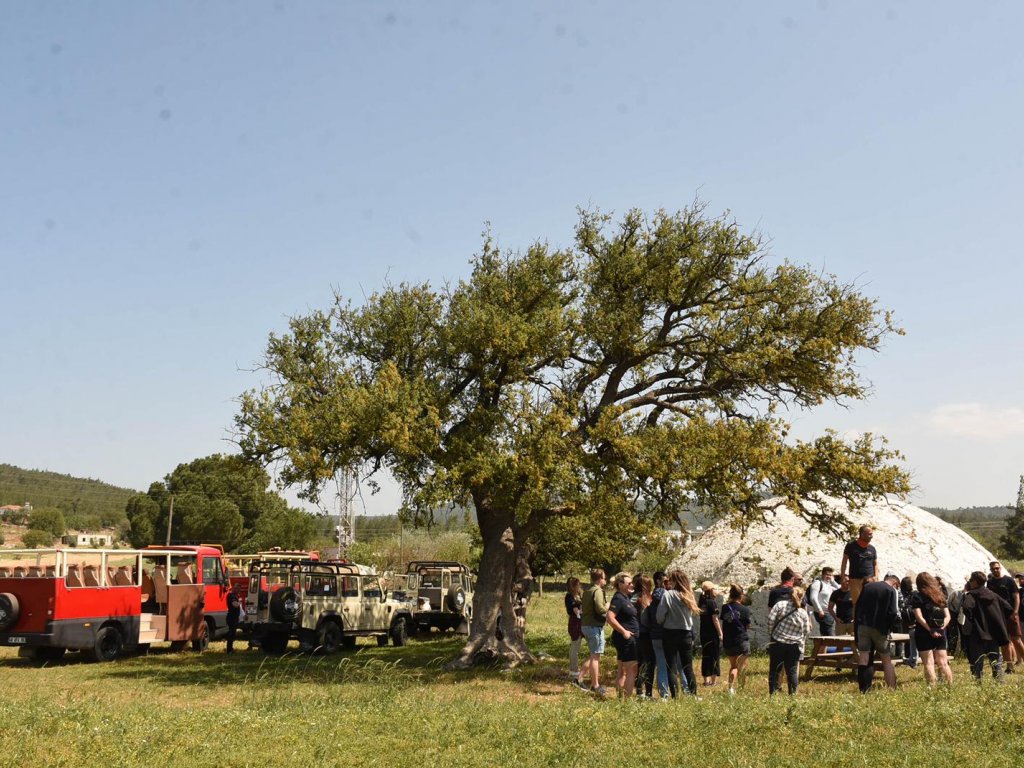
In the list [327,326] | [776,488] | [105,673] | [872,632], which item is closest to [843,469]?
[776,488]

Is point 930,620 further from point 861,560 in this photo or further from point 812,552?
point 812,552

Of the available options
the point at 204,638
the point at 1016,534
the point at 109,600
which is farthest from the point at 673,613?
the point at 1016,534

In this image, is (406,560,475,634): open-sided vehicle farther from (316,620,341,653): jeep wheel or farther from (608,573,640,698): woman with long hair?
(608,573,640,698): woman with long hair

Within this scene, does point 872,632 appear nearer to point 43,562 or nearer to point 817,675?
point 817,675

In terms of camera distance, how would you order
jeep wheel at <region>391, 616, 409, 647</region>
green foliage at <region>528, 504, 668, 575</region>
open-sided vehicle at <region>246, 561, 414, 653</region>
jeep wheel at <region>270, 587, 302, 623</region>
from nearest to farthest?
green foliage at <region>528, 504, 668, 575</region> → jeep wheel at <region>270, 587, 302, 623</region> → open-sided vehicle at <region>246, 561, 414, 653</region> → jeep wheel at <region>391, 616, 409, 647</region>

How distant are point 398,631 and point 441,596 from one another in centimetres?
387

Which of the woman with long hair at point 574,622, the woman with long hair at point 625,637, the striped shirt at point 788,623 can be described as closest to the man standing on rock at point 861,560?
the striped shirt at point 788,623

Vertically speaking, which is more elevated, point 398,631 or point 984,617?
point 984,617

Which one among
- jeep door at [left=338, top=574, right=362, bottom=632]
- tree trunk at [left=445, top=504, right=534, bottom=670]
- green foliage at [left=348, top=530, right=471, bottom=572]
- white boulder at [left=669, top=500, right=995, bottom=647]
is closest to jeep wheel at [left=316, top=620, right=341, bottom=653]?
jeep door at [left=338, top=574, right=362, bottom=632]

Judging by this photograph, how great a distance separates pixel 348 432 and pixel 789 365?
8988 millimetres

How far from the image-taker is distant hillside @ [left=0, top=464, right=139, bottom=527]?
5428 inches

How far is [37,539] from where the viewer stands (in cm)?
9469

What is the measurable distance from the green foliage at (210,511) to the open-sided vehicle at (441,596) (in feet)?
163

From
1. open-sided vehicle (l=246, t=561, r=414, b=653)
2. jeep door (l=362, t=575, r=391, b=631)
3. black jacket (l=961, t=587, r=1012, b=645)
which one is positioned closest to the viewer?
black jacket (l=961, t=587, r=1012, b=645)
